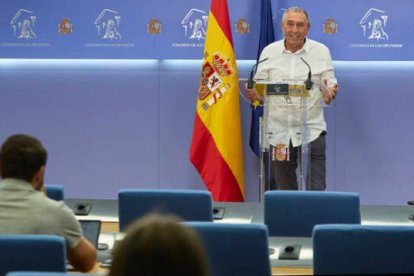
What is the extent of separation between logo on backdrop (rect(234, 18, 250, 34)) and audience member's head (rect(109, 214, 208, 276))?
23.0 feet

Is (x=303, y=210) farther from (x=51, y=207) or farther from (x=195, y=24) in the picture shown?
(x=195, y=24)

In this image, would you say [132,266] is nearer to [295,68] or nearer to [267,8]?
[295,68]

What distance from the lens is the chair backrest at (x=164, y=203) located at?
4824 millimetres

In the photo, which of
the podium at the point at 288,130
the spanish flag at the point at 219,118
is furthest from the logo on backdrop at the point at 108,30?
the podium at the point at 288,130

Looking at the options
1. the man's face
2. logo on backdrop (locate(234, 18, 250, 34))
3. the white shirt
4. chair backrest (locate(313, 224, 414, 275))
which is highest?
logo on backdrop (locate(234, 18, 250, 34))

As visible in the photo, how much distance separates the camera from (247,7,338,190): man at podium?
7340mm

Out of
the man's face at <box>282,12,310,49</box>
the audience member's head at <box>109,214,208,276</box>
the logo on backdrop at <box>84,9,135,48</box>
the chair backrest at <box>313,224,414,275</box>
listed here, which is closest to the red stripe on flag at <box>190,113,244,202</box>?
the logo on backdrop at <box>84,9,135,48</box>

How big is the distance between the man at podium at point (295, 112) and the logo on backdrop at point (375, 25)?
1.05 meters

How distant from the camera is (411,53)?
8461 mm

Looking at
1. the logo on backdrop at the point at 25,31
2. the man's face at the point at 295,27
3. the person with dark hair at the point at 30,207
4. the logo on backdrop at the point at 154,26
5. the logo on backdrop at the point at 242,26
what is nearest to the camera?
the person with dark hair at the point at 30,207

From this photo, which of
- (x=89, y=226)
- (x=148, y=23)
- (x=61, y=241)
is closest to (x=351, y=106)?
(x=148, y=23)

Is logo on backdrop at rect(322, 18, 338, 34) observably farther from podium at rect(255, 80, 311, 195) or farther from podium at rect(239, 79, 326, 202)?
podium at rect(255, 80, 311, 195)

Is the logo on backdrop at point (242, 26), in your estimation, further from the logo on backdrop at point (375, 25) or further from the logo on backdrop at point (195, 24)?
the logo on backdrop at point (375, 25)

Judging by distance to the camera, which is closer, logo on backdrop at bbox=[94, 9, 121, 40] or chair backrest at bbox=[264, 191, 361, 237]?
chair backrest at bbox=[264, 191, 361, 237]
